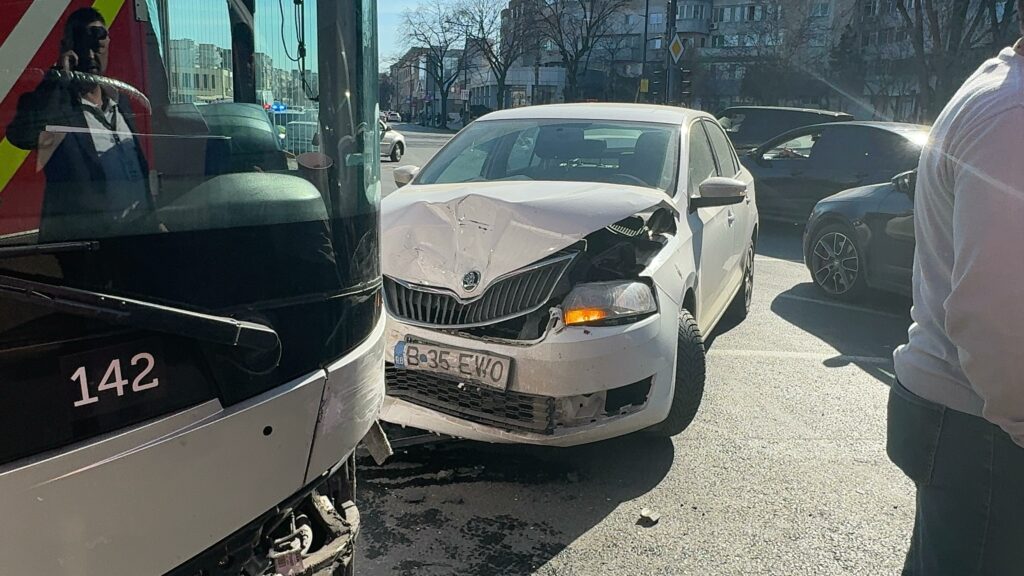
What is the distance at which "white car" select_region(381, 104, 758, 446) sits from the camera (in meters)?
3.38

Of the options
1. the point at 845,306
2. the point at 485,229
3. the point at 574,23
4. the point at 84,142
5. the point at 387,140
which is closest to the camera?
the point at 84,142

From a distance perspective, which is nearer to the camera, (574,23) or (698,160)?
(698,160)

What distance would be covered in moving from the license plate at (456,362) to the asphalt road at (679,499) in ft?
1.85

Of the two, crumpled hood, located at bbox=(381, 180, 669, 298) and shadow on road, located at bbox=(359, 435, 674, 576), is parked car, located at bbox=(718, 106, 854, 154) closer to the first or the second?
crumpled hood, located at bbox=(381, 180, 669, 298)

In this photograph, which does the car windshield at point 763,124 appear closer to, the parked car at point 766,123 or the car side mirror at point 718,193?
the parked car at point 766,123

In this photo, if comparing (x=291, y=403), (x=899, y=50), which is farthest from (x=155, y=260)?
(x=899, y=50)

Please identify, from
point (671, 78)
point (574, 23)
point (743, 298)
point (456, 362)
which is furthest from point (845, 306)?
point (574, 23)

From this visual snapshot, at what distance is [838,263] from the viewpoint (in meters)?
7.28

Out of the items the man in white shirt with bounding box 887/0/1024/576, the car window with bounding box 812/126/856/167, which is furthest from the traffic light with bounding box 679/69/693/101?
the man in white shirt with bounding box 887/0/1024/576

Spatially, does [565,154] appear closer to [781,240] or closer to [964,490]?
[964,490]

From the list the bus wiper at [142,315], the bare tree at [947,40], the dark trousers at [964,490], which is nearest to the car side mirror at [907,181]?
the dark trousers at [964,490]

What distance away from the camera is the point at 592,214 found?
12.0 feet

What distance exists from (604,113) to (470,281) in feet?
6.94

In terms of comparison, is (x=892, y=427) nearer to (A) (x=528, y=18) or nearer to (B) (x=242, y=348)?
(B) (x=242, y=348)
